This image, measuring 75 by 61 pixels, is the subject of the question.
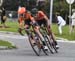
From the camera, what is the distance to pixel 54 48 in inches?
629

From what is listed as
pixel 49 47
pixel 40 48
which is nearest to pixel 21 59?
pixel 40 48

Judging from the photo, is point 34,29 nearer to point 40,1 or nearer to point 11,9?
point 40,1

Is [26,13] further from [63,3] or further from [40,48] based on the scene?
[63,3]

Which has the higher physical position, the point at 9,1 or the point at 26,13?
the point at 26,13

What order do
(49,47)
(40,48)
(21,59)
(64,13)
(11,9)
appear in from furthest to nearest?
(11,9)
(64,13)
(49,47)
(40,48)
(21,59)

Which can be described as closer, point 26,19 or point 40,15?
point 26,19

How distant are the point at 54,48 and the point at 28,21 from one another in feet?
6.89

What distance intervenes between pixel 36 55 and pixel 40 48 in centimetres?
37

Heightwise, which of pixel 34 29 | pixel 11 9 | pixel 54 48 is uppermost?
pixel 34 29

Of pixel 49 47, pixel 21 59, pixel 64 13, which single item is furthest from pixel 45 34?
pixel 64 13

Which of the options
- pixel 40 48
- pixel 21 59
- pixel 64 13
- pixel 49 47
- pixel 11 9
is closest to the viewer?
pixel 21 59

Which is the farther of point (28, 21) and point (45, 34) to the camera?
point (45, 34)

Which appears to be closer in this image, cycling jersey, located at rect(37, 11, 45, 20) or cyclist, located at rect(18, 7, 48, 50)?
cyclist, located at rect(18, 7, 48, 50)

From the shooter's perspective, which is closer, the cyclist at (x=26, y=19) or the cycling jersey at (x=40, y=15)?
the cyclist at (x=26, y=19)
